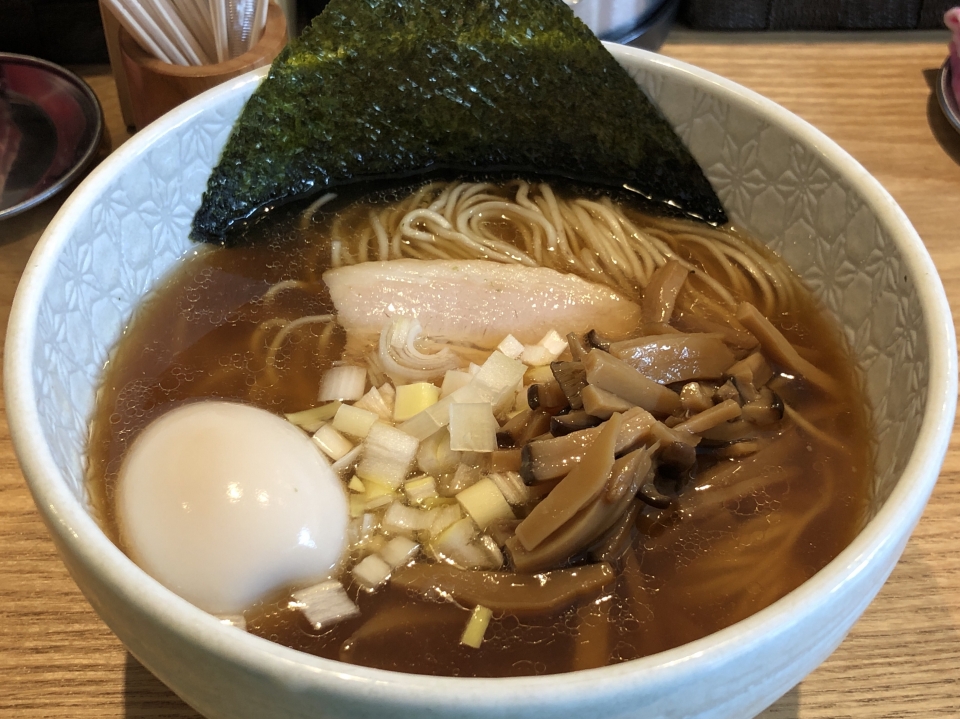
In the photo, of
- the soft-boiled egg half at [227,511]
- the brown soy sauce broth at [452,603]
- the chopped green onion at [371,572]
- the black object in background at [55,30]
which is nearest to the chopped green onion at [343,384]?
the brown soy sauce broth at [452,603]

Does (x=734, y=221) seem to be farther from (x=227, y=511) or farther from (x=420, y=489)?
(x=227, y=511)

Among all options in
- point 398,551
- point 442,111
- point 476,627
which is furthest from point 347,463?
point 442,111

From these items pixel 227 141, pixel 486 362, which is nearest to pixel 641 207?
pixel 486 362

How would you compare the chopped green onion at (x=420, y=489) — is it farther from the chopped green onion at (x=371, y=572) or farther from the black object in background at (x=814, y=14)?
the black object in background at (x=814, y=14)

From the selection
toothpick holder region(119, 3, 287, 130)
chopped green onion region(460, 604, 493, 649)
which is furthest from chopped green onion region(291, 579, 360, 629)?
toothpick holder region(119, 3, 287, 130)

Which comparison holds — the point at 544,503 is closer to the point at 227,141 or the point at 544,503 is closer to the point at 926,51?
the point at 227,141
